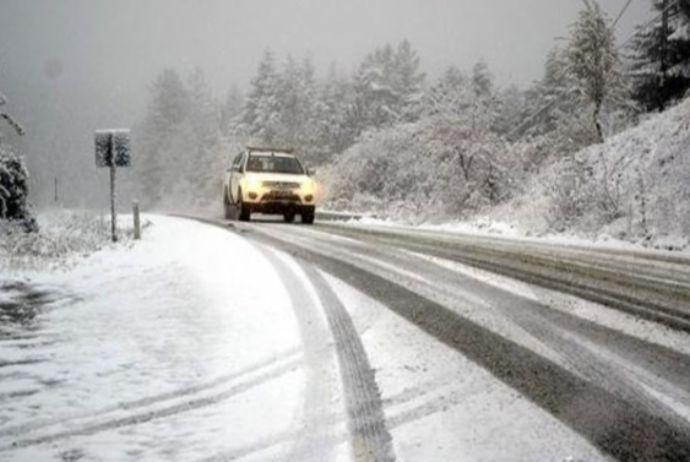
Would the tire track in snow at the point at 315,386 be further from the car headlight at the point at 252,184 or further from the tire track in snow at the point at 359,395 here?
the car headlight at the point at 252,184

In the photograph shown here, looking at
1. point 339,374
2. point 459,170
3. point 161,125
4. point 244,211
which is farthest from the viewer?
point 161,125

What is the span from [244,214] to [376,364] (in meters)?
15.7

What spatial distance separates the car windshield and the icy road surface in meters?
11.7

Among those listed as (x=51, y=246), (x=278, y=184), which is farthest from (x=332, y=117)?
(x=51, y=246)

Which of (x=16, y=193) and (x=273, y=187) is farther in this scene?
(x=16, y=193)

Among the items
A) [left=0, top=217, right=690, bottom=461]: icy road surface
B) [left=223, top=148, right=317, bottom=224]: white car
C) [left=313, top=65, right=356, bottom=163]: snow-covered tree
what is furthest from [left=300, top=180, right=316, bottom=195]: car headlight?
[left=313, top=65, right=356, bottom=163]: snow-covered tree

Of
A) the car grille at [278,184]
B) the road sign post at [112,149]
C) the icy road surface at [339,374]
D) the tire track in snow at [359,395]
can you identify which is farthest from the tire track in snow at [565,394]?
the car grille at [278,184]

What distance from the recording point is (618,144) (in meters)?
19.1

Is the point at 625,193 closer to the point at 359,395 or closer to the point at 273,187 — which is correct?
the point at 273,187

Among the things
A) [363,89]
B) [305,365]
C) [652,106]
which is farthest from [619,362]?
[363,89]

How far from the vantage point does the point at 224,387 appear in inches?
185

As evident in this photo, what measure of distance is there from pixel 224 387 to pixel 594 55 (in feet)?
113

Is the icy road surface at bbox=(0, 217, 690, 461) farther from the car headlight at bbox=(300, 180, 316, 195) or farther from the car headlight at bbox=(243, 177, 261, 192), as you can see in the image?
the car headlight at bbox=(300, 180, 316, 195)

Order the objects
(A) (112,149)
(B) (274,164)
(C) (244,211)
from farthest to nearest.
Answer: (B) (274,164)
(C) (244,211)
(A) (112,149)
